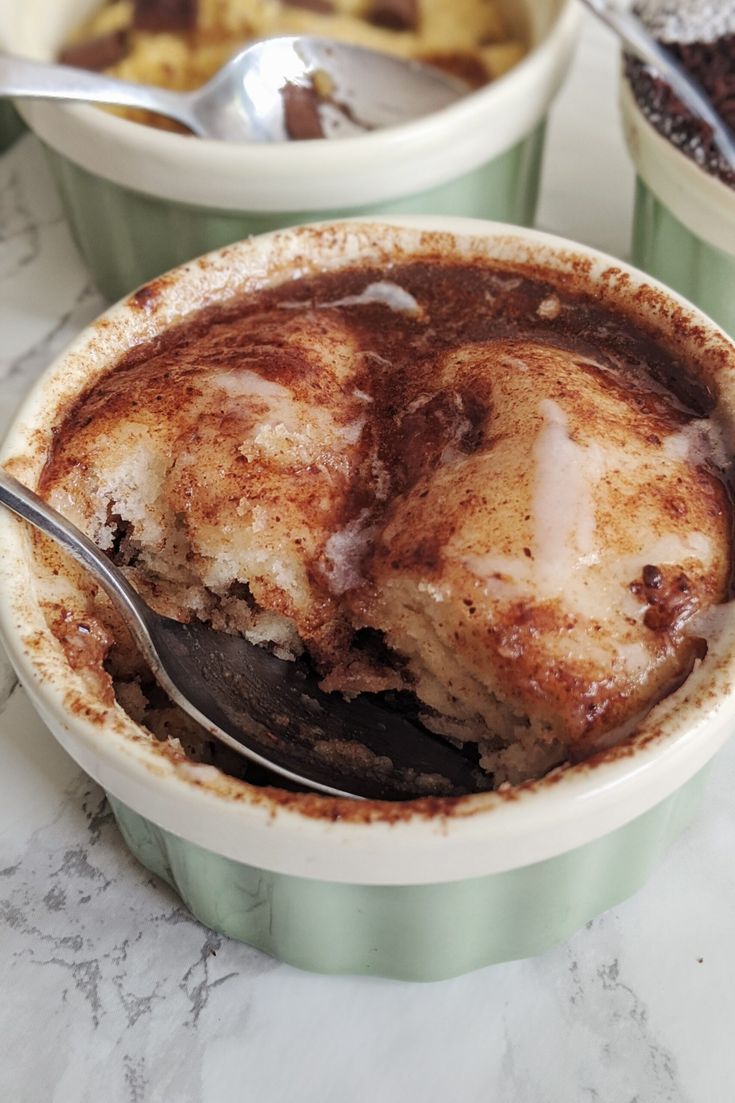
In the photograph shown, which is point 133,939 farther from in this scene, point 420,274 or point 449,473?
point 420,274

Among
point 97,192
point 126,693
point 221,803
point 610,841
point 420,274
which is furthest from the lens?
point 97,192

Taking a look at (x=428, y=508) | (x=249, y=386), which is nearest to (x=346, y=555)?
(x=428, y=508)

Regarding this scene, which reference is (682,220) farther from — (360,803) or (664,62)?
(360,803)

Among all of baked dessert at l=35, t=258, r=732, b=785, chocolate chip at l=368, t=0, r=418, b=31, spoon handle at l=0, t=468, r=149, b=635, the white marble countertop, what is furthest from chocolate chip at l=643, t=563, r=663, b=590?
chocolate chip at l=368, t=0, r=418, b=31

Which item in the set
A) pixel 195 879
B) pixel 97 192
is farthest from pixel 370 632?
pixel 97 192

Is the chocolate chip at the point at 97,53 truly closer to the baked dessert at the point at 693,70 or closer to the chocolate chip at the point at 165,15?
the chocolate chip at the point at 165,15

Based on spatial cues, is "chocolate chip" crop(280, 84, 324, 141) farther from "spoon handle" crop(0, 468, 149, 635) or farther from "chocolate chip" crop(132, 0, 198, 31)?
"spoon handle" crop(0, 468, 149, 635)
